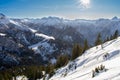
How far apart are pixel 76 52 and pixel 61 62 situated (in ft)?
32.7

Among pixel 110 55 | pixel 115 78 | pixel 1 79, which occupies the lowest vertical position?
pixel 1 79

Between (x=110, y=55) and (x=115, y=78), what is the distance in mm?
25709

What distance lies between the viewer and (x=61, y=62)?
10788 centimetres

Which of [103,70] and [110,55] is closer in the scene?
[103,70]

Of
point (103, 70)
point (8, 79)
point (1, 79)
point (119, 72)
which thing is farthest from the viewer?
point (1, 79)

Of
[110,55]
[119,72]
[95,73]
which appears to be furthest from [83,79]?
[110,55]

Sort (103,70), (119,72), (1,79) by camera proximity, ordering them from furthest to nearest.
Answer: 1. (1,79)
2. (103,70)
3. (119,72)

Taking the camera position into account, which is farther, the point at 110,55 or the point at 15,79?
the point at 15,79

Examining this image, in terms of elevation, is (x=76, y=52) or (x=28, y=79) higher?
(x=76, y=52)

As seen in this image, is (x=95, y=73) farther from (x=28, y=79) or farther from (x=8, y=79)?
(x=8, y=79)

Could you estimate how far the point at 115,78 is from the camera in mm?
21406

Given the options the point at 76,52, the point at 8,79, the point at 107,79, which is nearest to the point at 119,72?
the point at 107,79

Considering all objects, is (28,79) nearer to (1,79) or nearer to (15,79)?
(15,79)

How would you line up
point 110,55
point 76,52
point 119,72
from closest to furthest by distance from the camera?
point 119,72 < point 110,55 < point 76,52
